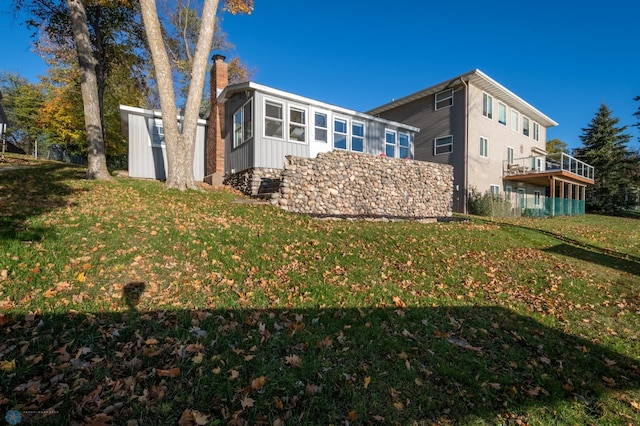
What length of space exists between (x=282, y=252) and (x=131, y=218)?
10.4 ft

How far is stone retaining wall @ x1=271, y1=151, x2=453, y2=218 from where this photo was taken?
9.79 metres

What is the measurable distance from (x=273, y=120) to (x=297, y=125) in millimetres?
1104

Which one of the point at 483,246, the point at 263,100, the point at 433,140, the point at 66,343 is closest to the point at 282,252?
the point at 66,343

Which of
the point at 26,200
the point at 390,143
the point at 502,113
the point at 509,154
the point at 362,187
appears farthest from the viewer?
the point at 509,154

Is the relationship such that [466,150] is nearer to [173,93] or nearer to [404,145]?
[404,145]

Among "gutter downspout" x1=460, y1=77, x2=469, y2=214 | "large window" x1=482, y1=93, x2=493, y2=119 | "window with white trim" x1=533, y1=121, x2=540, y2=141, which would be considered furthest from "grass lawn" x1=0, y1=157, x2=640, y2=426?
"window with white trim" x1=533, y1=121, x2=540, y2=141

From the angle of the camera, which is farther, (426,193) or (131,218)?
(426,193)

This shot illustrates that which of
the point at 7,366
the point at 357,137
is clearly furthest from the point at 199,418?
the point at 357,137

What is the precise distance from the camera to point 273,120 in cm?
1227

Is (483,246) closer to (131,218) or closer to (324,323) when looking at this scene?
(324,323)

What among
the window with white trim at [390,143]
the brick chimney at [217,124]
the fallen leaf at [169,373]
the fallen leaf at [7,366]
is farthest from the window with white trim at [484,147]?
the fallen leaf at [7,366]

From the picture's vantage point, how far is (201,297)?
392 centimetres

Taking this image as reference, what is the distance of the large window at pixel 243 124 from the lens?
40.1ft

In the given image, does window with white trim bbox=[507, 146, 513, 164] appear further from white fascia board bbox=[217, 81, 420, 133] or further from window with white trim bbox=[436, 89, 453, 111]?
white fascia board bbox=[217, 81, 420, 133]
